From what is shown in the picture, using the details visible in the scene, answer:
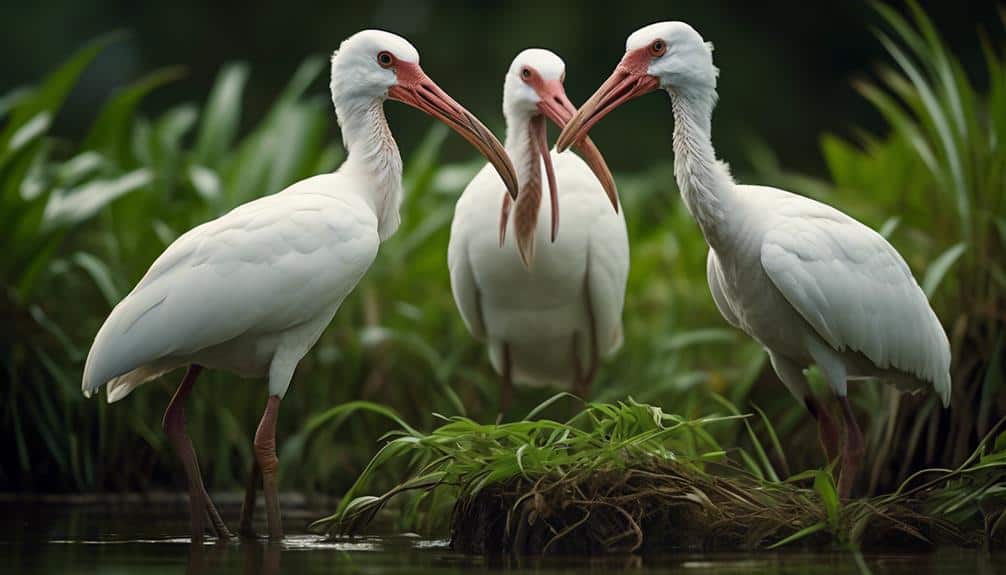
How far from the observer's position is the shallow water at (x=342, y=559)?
195 inches

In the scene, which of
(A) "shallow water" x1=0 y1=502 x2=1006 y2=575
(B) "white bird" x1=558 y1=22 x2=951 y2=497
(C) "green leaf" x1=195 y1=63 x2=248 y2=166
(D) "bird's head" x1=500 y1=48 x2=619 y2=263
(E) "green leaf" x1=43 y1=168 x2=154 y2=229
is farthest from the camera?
(C) "green leaf" x1=195 y1=63 x2=248 y2=166

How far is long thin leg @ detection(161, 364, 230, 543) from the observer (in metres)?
6.29

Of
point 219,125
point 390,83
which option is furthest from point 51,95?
point 390,83

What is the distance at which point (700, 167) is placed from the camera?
6629 millimetres

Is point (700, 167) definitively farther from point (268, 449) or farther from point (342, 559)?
point (342, 559)

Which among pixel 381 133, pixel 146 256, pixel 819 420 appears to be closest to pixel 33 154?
pixel 146 256

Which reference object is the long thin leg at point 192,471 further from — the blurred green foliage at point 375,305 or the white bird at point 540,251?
the white bird at point 540,251

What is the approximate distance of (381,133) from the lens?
7090 mm

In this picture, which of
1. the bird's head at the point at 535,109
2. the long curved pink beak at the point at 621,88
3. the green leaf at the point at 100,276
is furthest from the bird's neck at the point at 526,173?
the green leaf at the point at 100,276

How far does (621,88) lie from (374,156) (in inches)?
46.5

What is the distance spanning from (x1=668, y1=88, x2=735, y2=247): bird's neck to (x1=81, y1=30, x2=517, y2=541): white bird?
1.38 m

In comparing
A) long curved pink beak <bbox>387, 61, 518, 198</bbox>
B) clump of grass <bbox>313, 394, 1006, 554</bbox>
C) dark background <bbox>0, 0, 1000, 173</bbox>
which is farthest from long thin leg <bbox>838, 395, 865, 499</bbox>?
dark background <bbox>0, 0, 1000, 173</bbox>

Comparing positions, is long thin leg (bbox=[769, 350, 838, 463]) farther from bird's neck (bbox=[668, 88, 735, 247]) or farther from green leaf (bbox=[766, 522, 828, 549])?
green leaf (bbox=[766, 522, 828, 549])

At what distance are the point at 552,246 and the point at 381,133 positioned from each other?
1.48 metres
